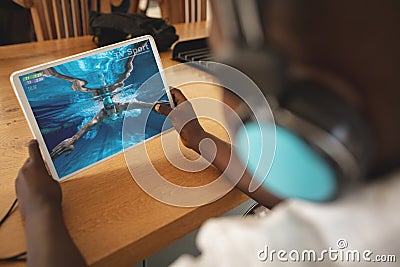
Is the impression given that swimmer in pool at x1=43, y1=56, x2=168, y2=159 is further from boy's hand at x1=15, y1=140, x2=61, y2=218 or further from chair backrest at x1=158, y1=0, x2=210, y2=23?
chair backrest at x1=158, y1=0, x2=210, y2=23

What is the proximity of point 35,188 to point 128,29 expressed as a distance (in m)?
0.88

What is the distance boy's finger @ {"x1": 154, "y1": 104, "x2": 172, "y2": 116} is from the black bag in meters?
0.60

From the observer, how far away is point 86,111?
78 centimetres

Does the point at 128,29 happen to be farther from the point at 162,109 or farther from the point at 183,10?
the point at 183,10

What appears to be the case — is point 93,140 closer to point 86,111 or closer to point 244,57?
point 86,111

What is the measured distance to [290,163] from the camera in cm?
39

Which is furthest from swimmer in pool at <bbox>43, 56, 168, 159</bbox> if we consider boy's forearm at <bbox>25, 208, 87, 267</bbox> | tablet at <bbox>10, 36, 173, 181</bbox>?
boy's forearm at <bbox>25, 208, 87, 267</bbox>

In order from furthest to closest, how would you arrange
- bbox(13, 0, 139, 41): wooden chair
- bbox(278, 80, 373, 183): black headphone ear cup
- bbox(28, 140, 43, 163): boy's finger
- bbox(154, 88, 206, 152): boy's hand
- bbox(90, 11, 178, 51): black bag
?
1. bbox(13, 0, 139, 41): wooden chair
2. bbox(90, 11, 178, 51): black bag
3. bbox(154, 88, 206, 152): boy's hand
4. bbox(28, 140, 43, 163): boy's finger
5. bbox(278, 80, 373, 183): black headphone ear cup

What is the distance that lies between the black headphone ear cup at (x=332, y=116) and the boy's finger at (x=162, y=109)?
0.56 meters

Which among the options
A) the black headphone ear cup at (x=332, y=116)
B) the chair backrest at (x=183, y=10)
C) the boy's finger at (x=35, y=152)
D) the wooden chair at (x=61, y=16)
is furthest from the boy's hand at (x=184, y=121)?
the chair backrest at (x=183, y=10)

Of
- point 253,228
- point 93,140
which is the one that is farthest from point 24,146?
point 253,228

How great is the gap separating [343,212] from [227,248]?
12 centimetres

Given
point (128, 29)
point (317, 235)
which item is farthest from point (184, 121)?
point (128, 29)

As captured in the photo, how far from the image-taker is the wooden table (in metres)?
0.64
